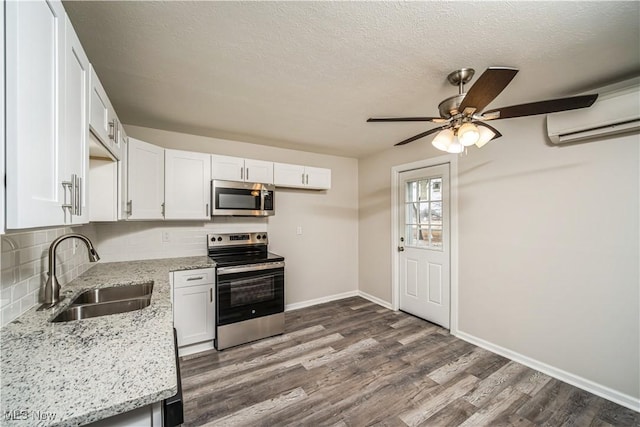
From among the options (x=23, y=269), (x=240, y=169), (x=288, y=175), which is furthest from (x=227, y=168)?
(x=23, y=269)

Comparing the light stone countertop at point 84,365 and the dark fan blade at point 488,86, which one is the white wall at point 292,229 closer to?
the light stone countertop at point 84,365

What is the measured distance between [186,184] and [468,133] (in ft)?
8.46

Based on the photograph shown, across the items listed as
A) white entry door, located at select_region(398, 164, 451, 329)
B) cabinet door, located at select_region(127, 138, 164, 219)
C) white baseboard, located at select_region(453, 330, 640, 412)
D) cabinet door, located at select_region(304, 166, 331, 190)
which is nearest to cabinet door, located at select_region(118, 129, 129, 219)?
cabinet door, located at select_region(127, 138, 164, 219)

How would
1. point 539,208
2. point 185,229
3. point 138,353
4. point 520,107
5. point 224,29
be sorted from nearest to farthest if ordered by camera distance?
point 138,353 < point 224,29 < point 520,107 < point 539,208 < point 185,229

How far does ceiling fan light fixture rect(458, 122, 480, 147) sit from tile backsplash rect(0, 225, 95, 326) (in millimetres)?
2127

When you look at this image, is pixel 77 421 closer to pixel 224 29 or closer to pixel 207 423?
pixel 207 423

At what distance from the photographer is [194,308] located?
251cm

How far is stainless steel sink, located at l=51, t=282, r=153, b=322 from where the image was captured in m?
1.50

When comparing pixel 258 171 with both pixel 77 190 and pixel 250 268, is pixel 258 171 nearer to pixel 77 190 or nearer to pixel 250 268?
pixel 250 268

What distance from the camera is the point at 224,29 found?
138cm

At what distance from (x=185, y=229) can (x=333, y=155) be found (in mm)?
2383

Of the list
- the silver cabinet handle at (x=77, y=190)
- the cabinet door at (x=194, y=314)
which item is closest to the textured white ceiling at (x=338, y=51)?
the silver cabinet handle at (x=77, y=190)

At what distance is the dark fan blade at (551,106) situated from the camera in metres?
1.34

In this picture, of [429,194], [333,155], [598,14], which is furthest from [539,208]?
[333,155]
